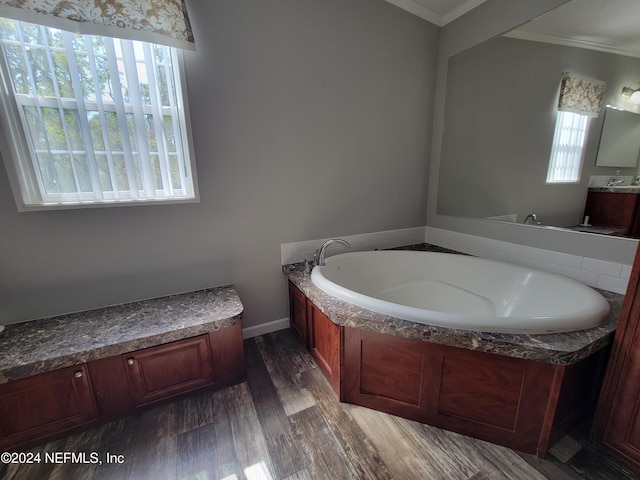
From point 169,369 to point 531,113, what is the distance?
2.88m

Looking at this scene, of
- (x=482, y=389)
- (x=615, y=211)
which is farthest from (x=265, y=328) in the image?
(x=615, y=211)

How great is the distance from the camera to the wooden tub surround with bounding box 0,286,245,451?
1.15 meters

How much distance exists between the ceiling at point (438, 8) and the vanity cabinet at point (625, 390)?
2.14 m

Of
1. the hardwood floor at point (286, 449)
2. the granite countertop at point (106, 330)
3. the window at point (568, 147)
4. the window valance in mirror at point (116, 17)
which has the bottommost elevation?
the hardwood floor at point (286, 449)

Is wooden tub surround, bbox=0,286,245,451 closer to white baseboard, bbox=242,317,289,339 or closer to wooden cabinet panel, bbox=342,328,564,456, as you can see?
white baseboard, bbox=242,317,289,339

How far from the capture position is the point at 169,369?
1.40 metres

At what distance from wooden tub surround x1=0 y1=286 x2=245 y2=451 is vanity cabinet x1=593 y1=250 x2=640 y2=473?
5.84ft

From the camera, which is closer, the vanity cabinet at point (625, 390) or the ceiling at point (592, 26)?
the vanity cabinet at point (625, 390)

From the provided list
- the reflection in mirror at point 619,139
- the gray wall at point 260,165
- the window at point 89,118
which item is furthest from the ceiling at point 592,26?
the window at point 89,118

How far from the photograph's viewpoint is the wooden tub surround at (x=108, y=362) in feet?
3.78

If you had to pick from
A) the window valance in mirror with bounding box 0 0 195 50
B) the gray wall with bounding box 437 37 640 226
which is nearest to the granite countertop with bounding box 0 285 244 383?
the window valance in mirror with bounding box 0 0 195 50

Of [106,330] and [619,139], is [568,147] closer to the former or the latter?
[619,139]

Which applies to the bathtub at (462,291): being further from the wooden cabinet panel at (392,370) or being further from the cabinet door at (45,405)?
the cabinet door at (45,405)

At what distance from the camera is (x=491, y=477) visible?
1049 millimetres
